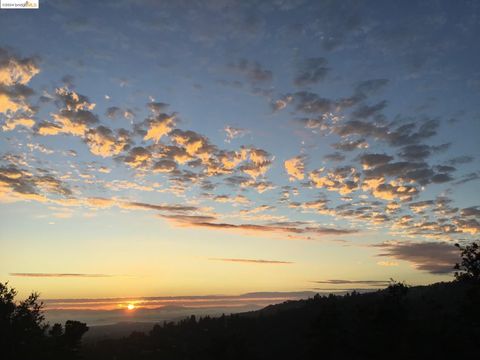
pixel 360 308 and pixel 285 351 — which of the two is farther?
pixel 285 351

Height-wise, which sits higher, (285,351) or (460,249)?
(460,249)

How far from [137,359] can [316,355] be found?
436 feet

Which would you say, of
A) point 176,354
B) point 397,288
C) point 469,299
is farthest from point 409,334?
point 176,354

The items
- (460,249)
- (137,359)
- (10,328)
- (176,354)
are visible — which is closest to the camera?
(460,249)

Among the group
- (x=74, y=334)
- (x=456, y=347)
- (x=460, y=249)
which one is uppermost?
(x=460, y=249)

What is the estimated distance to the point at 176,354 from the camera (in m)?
191

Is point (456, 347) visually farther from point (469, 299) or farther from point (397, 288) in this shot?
point (469, 299)

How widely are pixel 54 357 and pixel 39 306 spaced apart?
828cm

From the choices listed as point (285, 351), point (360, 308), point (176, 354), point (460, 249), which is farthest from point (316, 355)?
point (176, 354)

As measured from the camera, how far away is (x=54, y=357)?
208 feet

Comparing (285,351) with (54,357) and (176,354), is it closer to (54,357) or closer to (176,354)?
(176,354)

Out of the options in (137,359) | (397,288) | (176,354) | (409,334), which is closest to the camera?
(409,334)

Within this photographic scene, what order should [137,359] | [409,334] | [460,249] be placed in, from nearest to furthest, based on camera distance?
[460,249] → [409,334] → [137,359]

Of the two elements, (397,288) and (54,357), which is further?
(397,288)
